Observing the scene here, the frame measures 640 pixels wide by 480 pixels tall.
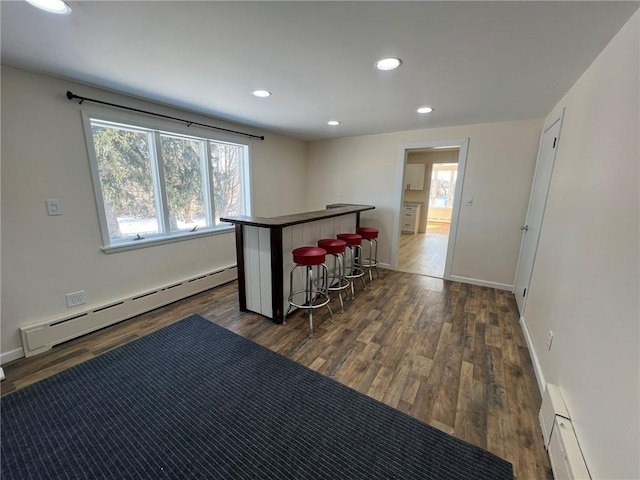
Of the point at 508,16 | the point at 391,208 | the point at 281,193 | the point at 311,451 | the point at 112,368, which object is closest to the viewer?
the point at 508,16

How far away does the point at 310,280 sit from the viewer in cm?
258

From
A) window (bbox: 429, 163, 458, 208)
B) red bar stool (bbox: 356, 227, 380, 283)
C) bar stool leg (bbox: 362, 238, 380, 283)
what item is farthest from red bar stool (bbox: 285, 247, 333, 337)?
window (bbox: 429, 163, 458, 208)

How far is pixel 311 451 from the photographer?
1389 millimetres

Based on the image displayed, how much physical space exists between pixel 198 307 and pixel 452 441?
272 cm

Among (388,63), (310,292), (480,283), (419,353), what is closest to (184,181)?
(310,292)

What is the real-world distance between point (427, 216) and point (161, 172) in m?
7.39

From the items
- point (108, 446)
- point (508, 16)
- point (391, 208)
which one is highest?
point (508, 16)

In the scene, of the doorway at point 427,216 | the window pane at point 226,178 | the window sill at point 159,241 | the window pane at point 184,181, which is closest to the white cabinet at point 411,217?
the doorway at point 427,216

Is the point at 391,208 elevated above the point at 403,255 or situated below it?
above

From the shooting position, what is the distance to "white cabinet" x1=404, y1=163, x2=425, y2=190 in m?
7.46

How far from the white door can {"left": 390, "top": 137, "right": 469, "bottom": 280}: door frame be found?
81 centimetres

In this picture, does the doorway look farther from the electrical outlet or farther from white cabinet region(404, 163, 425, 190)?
the electrical outlet

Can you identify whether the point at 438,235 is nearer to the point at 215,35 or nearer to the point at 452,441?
the point at 452,441

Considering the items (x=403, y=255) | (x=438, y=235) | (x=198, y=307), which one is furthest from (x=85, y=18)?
(x=438, y=235)
